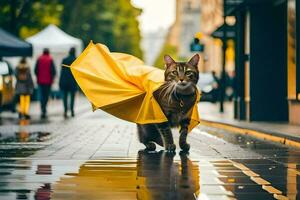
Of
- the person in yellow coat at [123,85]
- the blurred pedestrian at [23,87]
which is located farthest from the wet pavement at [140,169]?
the blurred pedestrian at [23,87]

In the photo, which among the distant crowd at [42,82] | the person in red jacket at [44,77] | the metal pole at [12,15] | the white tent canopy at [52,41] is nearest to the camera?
the distant crowd at [42,82]

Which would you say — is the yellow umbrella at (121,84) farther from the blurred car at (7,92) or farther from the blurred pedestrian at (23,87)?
the blurred car at (7,92)

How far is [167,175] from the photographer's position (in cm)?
1015

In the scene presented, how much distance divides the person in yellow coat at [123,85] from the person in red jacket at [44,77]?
1299cm

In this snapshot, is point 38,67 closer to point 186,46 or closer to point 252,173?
point 252,173

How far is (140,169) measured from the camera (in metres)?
10.9

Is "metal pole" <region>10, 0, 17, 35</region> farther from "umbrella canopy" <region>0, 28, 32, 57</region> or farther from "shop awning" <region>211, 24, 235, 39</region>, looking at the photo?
"shop awning" <region>211, 24, 235, 39</region>

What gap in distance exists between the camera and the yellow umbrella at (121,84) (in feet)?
43.1

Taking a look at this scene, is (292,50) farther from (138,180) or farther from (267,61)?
(138,180)

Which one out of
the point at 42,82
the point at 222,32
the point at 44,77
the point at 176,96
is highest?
the point at 222,32

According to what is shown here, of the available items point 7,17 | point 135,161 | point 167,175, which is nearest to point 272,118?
point 135,161

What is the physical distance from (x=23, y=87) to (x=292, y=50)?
30.1 feet

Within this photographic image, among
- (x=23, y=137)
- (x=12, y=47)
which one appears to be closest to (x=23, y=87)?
(x=12, y=47)

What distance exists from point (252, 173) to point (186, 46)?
150338mm
